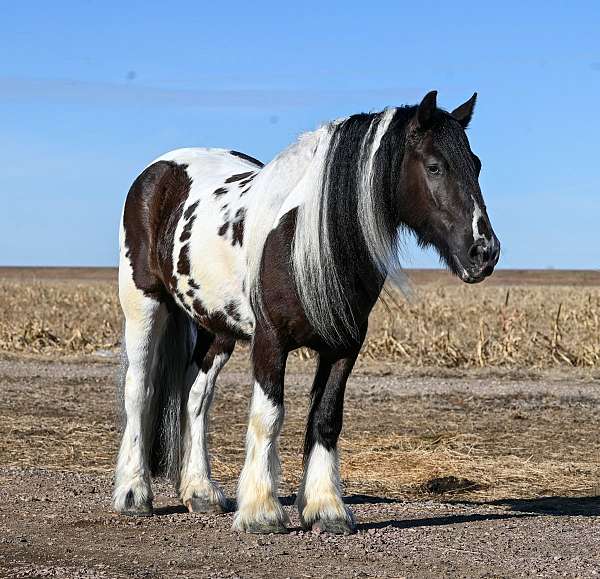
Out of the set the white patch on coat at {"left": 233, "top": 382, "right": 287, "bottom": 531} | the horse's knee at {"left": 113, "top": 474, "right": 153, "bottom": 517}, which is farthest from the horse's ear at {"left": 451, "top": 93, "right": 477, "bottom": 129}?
the horse's knee at {"left": 113, "top": 474, "right": 153, "bottom": 517}

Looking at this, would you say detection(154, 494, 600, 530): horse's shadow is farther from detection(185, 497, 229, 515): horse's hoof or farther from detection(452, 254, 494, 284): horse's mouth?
detection(452, 254, 494, 284): horse's mouth

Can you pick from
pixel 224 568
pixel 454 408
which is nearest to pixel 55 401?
pixel 454 408

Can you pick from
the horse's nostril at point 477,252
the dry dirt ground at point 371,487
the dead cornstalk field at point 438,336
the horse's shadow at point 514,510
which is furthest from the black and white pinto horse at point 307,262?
the dead cornstalk field at point 438,336

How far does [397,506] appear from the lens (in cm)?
821

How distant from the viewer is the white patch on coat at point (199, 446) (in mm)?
8008

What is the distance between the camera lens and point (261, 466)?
6898 millimetres

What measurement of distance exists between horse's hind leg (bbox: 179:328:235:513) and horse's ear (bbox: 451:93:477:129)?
7.88 feet

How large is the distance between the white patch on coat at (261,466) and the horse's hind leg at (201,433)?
1037mm

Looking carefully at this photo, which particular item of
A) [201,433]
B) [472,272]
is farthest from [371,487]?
[472,272]

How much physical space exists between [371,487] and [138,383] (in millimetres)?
2308

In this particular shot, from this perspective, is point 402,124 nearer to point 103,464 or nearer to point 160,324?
A: point 160,324

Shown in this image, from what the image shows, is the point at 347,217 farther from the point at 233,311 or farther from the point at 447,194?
the point at 233,311

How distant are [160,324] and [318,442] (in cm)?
183

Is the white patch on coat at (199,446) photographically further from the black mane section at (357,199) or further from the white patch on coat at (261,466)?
the black mane section at (357,199)
